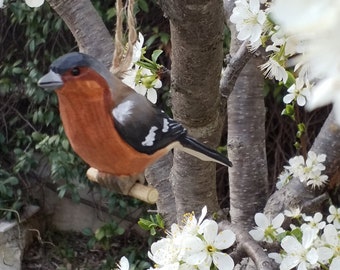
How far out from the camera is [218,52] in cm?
84

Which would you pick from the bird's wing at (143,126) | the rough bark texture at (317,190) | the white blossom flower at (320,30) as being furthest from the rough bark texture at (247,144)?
the white blossom flower at (320,30)

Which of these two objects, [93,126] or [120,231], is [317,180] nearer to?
[93,126]

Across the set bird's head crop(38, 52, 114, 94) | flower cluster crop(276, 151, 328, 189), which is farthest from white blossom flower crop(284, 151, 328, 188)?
bird's head crop(38, 52, 114, 94)

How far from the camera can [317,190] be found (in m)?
1.21

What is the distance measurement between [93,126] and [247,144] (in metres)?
0.67

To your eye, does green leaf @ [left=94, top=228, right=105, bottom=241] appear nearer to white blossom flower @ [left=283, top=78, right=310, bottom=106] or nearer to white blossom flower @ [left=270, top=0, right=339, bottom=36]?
white blossom flower @ [left=283, top=78, right=310, bottom=106]

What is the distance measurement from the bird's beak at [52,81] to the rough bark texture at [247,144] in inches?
27.0

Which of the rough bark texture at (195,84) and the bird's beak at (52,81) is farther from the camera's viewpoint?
the rough bark texture at (195,84)

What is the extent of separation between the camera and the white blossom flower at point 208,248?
2.76 feet

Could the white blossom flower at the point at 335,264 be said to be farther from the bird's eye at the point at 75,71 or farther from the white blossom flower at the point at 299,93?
the bird's eye at the point at 75,71

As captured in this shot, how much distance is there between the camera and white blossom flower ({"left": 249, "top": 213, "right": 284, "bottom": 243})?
104 centimetres

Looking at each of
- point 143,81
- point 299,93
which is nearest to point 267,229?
point 299,93

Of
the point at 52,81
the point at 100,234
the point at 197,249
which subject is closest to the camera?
the point at 52,81

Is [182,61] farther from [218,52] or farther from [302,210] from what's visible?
[302,210]
